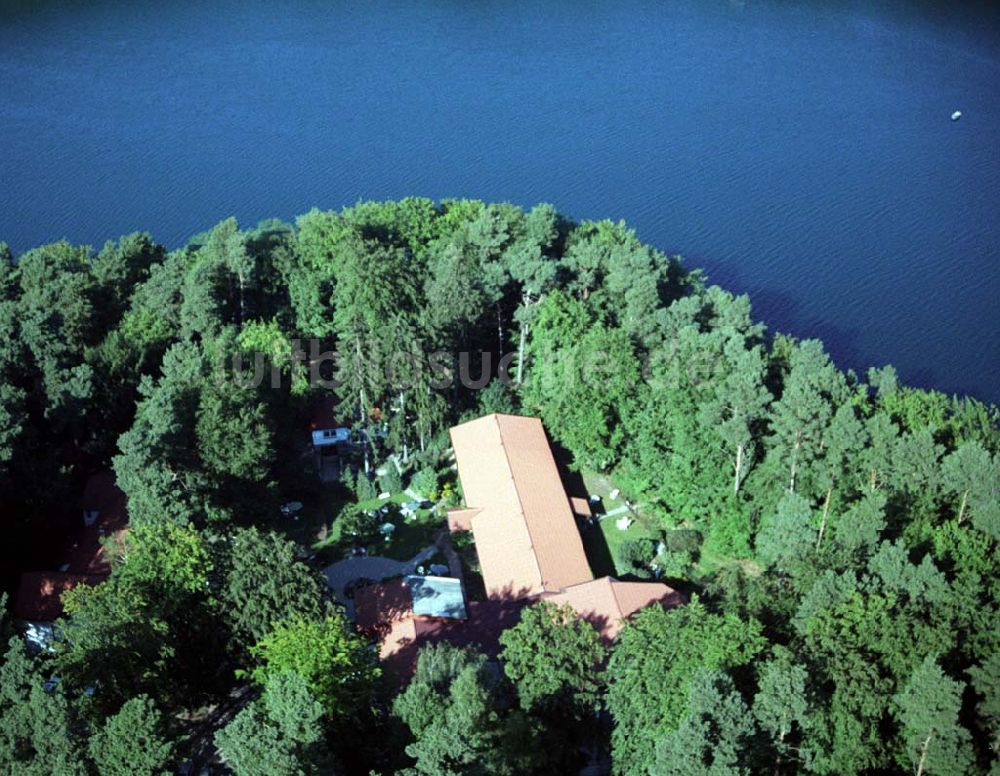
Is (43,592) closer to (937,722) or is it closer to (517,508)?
(517,508)

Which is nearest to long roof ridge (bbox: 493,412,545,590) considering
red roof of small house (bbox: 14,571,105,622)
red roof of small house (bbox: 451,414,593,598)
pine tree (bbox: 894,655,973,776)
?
red roof of small house (bbox: 451,414,593,598)

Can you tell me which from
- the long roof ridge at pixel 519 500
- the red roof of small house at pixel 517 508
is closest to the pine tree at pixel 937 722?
the red roof of small house at pixel 517 508

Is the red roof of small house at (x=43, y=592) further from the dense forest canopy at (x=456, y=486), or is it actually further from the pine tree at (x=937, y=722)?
the pine tree at (x=937, y=722)

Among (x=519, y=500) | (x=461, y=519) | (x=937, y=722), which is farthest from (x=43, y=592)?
(x=937, y=722)

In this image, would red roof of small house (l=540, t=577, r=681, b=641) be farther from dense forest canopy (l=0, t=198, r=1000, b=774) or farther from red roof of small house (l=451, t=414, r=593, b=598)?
dense forest canopy (l=0, t=198, r=1000, b=774)

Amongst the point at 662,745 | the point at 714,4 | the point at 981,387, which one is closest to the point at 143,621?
the point at 662,745

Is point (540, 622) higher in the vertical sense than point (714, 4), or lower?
lower

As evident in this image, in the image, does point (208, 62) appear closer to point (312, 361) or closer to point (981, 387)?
point (312, 361)
